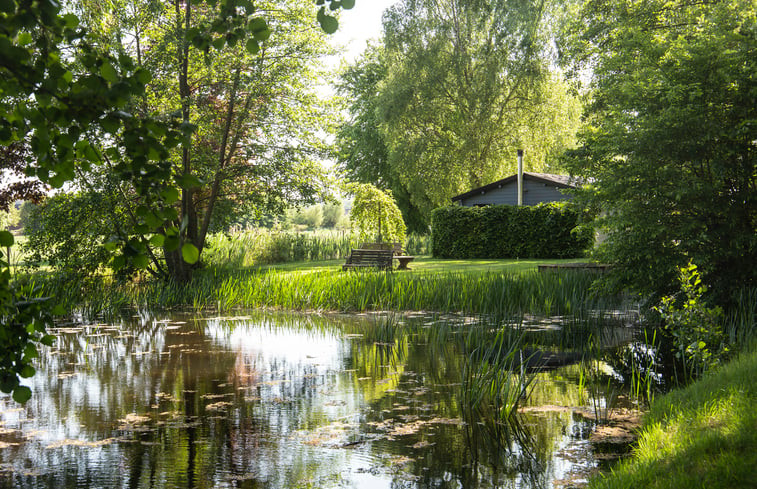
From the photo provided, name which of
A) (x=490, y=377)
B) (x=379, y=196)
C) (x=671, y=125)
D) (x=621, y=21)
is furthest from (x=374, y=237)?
(x=490, y=377)

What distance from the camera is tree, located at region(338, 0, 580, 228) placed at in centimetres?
3262

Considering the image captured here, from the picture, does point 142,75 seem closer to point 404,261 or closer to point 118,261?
point 118,261

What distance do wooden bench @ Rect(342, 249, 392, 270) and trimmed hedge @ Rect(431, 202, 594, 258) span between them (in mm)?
6316

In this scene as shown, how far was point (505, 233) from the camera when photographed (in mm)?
24062

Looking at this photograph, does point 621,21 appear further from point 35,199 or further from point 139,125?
point 139,125

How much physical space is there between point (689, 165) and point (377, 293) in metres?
Result: 6.14

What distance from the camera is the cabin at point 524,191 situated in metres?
27.2

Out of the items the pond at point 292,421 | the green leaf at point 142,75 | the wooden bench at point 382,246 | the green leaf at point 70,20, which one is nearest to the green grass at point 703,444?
the pond at point 292,421

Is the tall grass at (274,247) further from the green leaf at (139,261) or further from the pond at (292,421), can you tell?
the green leaf at (139,261)

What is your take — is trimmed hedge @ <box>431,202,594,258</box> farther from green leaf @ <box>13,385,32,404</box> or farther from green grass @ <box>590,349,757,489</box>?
green leaf @ <box>13,385,32,404</box>

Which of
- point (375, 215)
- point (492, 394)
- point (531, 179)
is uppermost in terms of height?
point (531, 179)

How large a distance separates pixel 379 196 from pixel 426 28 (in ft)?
48.1

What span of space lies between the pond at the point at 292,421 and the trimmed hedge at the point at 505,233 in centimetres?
1348

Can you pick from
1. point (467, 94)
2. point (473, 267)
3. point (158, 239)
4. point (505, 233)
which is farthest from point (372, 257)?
point (467, 94)
